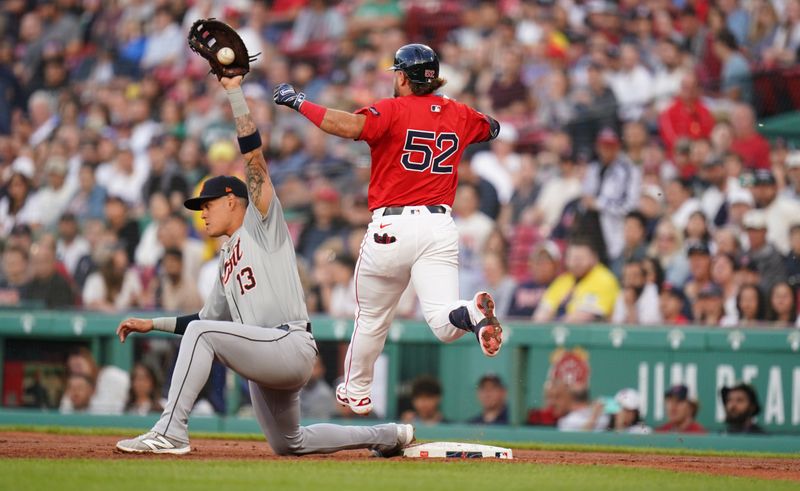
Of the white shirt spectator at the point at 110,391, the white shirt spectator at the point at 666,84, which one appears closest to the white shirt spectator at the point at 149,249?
the white shirt spectator at the point at 110,391

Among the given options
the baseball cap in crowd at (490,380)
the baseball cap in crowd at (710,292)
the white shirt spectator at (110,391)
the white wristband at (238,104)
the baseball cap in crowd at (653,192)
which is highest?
the baseball cap in crowd at (653,192)

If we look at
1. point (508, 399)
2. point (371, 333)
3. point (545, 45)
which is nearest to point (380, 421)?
point (508, 399)

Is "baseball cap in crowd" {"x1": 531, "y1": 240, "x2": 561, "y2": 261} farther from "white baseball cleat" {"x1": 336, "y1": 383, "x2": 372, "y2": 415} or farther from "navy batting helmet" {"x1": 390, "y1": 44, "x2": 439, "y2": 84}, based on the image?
"navy batting helmet" {"x1": 390, "y1": 44, "x2": 439, "y2": 84}

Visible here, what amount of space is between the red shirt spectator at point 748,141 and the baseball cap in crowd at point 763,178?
0.53 feet

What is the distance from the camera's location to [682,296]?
966 centimetres

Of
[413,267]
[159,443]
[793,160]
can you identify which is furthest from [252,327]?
[793,160]

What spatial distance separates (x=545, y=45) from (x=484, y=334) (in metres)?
7.69

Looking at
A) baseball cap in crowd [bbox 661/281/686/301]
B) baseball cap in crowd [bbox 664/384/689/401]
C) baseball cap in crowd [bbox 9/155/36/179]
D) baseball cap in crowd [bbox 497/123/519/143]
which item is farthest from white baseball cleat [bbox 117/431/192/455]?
baseball cap in crowd [bbox 9/155/36/179]

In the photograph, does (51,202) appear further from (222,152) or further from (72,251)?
(222,152)

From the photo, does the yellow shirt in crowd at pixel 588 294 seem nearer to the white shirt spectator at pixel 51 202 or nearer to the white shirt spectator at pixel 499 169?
the white shirt spectator at pixel 499 169

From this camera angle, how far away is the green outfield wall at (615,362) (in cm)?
905

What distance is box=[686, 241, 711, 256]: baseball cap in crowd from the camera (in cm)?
972

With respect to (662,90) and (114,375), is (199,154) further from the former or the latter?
(662,90)

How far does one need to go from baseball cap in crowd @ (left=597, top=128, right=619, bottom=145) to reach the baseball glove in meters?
5.67
